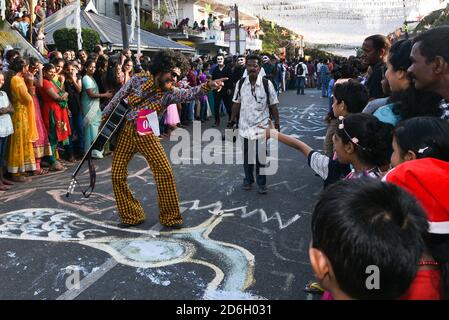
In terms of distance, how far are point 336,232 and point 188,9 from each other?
39.4m

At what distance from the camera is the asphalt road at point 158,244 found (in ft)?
10.8

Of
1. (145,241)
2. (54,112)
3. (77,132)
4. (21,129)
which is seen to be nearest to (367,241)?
(145,241)

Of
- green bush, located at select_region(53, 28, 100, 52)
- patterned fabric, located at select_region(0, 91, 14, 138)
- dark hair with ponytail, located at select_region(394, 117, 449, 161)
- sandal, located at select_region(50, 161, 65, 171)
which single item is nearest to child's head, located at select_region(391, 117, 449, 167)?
dark hair with ponytail, located at select_region(394, 117, 449, 161)

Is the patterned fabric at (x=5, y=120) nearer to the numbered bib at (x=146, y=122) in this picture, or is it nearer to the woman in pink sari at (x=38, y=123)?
the woman in pink sari at (x=38, y=123)

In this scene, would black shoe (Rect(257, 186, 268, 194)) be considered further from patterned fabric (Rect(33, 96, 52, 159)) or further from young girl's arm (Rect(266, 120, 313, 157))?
patterned fabric (Rect(33, 96, 52, 159))

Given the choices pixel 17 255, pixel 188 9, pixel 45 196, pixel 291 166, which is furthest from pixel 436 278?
pixel 188 9

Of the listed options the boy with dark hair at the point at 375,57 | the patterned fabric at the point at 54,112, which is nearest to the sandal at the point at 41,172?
the patterned fabric at the point at 54,112

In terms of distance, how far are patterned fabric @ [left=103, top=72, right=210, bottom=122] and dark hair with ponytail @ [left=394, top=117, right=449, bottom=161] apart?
2651 millimetres

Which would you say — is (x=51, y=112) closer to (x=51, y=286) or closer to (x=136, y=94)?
(x=136, y=94)

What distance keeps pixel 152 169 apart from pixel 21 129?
112 inches

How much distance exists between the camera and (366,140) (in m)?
2.56

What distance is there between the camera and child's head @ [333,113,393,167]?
8.39ft

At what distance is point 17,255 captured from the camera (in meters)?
3.85

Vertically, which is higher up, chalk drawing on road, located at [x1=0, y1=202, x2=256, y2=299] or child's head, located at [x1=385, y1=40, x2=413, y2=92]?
child's head, located at [x1=385, y1=40, x2=413, y2=92]
